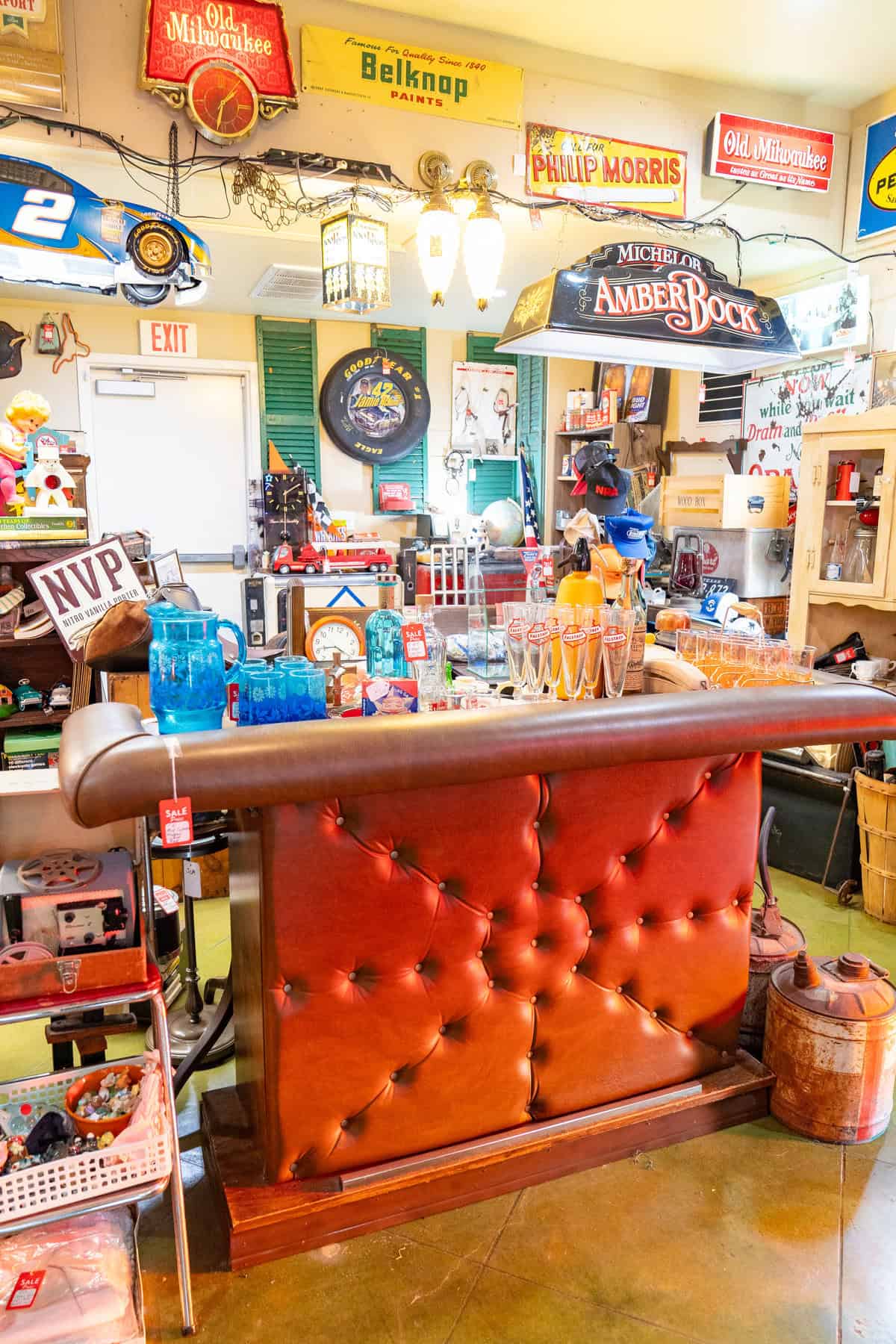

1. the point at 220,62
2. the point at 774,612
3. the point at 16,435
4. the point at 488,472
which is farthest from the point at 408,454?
the point at 16,435

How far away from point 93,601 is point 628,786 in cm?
209

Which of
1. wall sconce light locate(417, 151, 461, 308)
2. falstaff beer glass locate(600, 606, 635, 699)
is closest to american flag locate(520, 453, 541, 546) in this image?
wall sconce light locate(417, 151, 461, 308)

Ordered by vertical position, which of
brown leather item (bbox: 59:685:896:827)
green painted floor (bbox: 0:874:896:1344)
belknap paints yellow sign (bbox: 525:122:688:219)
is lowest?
green painted floor (bbox: 0:874:896:1344)

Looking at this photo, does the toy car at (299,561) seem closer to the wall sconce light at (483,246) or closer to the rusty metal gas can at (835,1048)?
the wall sconce light at (483,246)

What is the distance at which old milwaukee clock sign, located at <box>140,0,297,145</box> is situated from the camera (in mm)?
3336

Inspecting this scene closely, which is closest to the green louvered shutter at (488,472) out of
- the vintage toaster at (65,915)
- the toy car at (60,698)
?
the toy car at (60,698)

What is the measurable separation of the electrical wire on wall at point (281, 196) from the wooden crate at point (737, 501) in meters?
1.24

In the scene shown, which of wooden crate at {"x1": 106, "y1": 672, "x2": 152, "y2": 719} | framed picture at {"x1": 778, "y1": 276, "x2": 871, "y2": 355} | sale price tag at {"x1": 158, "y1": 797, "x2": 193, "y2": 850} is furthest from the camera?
framed picture at {"x1": 778, "y1": 276, "x2": 871, "y2": 355}

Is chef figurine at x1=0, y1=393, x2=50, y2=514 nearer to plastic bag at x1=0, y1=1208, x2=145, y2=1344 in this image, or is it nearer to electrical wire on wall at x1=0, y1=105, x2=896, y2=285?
electrical wire on wall at x1=0, y1=105, x2=896, y2=285

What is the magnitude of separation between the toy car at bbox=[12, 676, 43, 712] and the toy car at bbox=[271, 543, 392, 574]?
2359 mm

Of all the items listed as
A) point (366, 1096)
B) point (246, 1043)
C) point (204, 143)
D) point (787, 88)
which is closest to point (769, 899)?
point (366, 1096)

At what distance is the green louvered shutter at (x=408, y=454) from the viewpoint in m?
7.09

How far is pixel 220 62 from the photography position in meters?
3.39

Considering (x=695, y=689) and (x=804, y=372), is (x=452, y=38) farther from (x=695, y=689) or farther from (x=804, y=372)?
(x=695, y=689)
